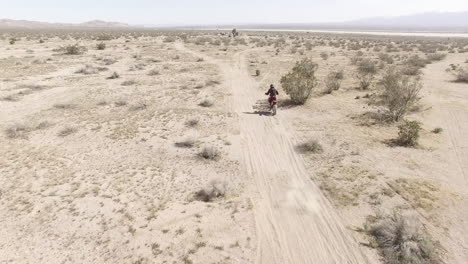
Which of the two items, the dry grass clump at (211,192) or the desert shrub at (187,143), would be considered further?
the desert shrub at (187,143)

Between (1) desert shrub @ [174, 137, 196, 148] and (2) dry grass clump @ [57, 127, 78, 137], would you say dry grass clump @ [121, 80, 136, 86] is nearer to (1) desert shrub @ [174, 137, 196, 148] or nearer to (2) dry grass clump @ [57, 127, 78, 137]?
(2) dry grass clump @ [57, 127, 78, 137]

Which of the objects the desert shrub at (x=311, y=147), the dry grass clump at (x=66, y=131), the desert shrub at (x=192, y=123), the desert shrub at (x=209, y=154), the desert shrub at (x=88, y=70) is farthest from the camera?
the desert shrub at (x=88, y=70)

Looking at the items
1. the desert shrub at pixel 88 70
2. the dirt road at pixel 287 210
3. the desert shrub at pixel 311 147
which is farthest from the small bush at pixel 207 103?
the desert shrub at pixel 88 70

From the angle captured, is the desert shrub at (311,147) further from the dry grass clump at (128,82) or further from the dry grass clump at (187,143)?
the dry grass clump at (128,82)

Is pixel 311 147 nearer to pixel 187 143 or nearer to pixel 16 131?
pixel 187 143

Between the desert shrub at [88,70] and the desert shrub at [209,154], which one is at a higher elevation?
the desert shrub at [88,70]

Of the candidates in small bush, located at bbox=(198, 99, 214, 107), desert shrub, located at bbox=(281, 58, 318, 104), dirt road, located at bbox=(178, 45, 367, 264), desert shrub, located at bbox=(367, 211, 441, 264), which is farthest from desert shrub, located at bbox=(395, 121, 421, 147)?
small bush, located at bbox=(198, 99, 214, 107)

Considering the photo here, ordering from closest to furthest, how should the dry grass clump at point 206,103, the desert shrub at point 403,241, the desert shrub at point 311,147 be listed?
the desert shrub at point 403,241
the desert shrub at point 311,147
the dry grass clump at point 206,103
